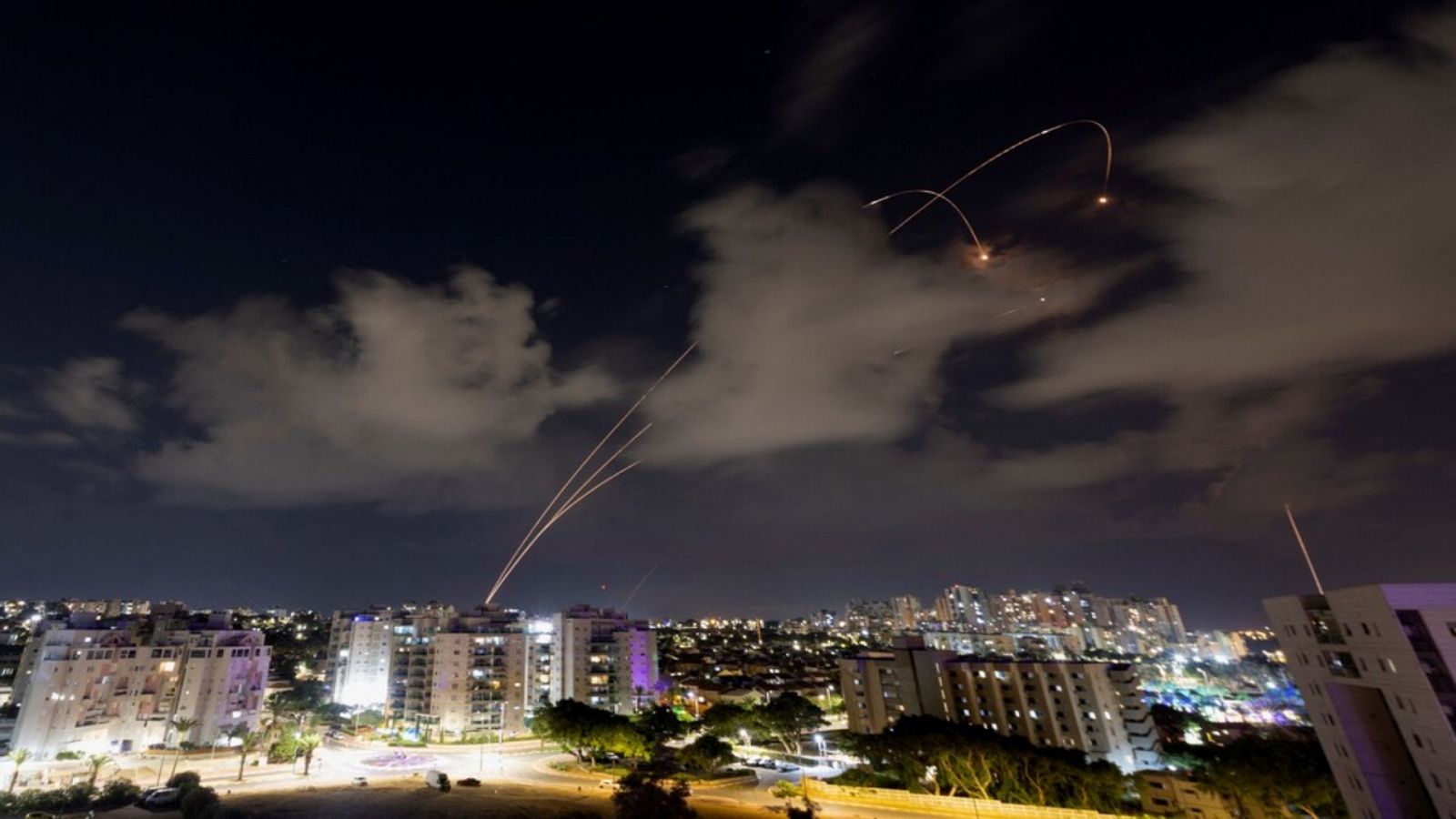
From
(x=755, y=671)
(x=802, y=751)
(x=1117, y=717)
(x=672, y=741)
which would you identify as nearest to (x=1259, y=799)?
(x=1117, y=717)

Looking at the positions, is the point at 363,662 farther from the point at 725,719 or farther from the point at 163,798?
the point at 725,719

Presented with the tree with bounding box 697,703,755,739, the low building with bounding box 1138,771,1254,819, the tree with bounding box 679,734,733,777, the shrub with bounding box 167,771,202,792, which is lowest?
the low building with bounding box 1138,771,1254,819

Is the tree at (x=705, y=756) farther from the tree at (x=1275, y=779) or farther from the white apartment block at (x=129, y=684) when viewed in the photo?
the white apartment block at (x=129, y=684)

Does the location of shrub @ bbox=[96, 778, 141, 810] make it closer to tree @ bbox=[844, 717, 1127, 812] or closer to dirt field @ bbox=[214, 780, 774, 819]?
dirt field @ bbox=[214, 780, 774, 819]

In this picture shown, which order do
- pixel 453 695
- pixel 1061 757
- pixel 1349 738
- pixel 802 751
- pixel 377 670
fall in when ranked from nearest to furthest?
pixel 1349 738 → pixel 1061 757 → pixel 802 751 → pixel 453 695 → pixel 377 670

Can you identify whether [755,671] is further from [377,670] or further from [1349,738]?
[1349,738]

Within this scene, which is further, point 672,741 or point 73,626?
point 672,741

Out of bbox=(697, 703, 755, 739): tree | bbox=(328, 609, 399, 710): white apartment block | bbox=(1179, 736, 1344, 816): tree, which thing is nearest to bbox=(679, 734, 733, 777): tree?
bbox=(697, 703, 755, 739): tree
